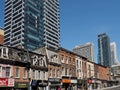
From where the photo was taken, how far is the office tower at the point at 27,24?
162000 mm

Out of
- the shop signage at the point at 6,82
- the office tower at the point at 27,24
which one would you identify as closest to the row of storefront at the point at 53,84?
the shop signage at the point at 6,82

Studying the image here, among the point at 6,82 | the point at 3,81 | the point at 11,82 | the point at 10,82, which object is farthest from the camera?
→ the point at 11,82

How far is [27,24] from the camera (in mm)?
165000

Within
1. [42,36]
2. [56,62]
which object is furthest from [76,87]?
[42,36]

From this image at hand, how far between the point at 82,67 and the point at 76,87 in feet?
25.4

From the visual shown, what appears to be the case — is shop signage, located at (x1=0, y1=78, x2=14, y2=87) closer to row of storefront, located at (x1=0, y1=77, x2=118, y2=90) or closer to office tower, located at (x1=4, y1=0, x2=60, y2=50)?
row of storefront, located at (x1=0, y1=77, x2=118, y2=90)

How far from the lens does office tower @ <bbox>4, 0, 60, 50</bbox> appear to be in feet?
531

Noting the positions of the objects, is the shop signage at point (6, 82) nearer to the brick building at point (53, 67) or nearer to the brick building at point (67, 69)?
the brick building at point (53, 67)

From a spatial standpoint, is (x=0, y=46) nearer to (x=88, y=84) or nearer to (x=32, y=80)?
(x=32, y=80)

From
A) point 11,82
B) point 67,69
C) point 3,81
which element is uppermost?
point 67,69

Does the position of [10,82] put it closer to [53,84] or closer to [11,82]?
[11,82]

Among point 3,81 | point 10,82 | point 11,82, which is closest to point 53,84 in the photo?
point 11,82

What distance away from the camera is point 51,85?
5522cm

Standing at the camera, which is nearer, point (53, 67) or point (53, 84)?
point (53, 84)
